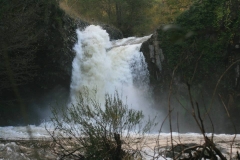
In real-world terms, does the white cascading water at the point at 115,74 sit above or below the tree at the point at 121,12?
below

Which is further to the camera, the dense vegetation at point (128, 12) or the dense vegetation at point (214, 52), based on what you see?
the dense vegetation at point (128, 12)

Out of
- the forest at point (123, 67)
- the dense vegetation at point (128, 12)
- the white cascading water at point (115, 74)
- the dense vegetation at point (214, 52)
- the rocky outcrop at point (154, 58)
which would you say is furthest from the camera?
the dense vegetation at point (128, 12)

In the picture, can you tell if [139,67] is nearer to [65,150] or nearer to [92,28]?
[92,28]

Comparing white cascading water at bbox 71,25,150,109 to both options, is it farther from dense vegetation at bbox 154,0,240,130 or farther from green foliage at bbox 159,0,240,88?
green foliage at bbox 159,0,240,88

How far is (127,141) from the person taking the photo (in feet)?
21.4

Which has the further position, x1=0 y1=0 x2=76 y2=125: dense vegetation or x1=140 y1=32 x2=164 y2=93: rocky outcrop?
x1=140 y1=32 x2=164 y2=93: rocky outcrop

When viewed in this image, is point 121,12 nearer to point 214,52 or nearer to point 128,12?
point 128,12

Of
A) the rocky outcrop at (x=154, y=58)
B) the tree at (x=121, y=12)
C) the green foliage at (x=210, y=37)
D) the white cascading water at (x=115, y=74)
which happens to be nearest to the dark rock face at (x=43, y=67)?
the white cascading water at (x=115, y=74)

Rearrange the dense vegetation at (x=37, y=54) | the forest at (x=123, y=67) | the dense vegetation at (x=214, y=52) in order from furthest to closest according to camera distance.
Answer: the dense vegetation at (x=214, y=52), the forest at (x=123, y=67), the dense vegetation at (x=37, y=54)

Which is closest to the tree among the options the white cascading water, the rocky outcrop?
the white cascading water

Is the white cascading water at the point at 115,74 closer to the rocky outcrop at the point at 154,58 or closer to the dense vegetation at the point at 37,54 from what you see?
the rocky outcrop at the point at 154,58

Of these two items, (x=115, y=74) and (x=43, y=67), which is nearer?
(x=43, y=67)

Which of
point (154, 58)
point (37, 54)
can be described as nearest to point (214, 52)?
point (154, 58)

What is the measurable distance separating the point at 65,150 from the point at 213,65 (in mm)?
10469
